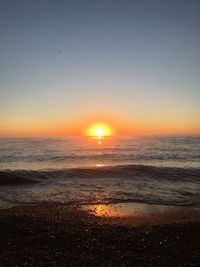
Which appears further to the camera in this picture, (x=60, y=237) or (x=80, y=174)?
(x=80, y=174)

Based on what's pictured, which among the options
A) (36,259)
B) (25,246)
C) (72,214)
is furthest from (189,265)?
(72,214)

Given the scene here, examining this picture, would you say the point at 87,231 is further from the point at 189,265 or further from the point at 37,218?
the point at 189,265

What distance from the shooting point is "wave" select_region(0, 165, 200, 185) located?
2405 centimetres

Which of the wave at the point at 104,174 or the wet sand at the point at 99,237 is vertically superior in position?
the wet sand at the point at 99,237

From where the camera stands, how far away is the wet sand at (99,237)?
7492 millimetres

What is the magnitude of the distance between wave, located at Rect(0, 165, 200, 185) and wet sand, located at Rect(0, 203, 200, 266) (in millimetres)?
10687

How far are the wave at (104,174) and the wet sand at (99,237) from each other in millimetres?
10687

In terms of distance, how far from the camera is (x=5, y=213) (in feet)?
41.7

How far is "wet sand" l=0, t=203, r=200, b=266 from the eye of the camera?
7492mm

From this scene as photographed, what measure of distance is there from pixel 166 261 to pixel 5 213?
8.10 meters

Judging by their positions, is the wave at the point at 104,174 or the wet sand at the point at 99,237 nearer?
the wet sand at the point at 99,237

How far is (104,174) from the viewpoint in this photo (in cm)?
2681

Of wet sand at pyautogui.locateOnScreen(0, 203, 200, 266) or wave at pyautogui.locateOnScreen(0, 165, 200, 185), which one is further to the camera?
wave at pyautogui.locateOnScreen(0, 165, 200, 185)

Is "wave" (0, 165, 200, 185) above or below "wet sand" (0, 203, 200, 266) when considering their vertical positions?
below
